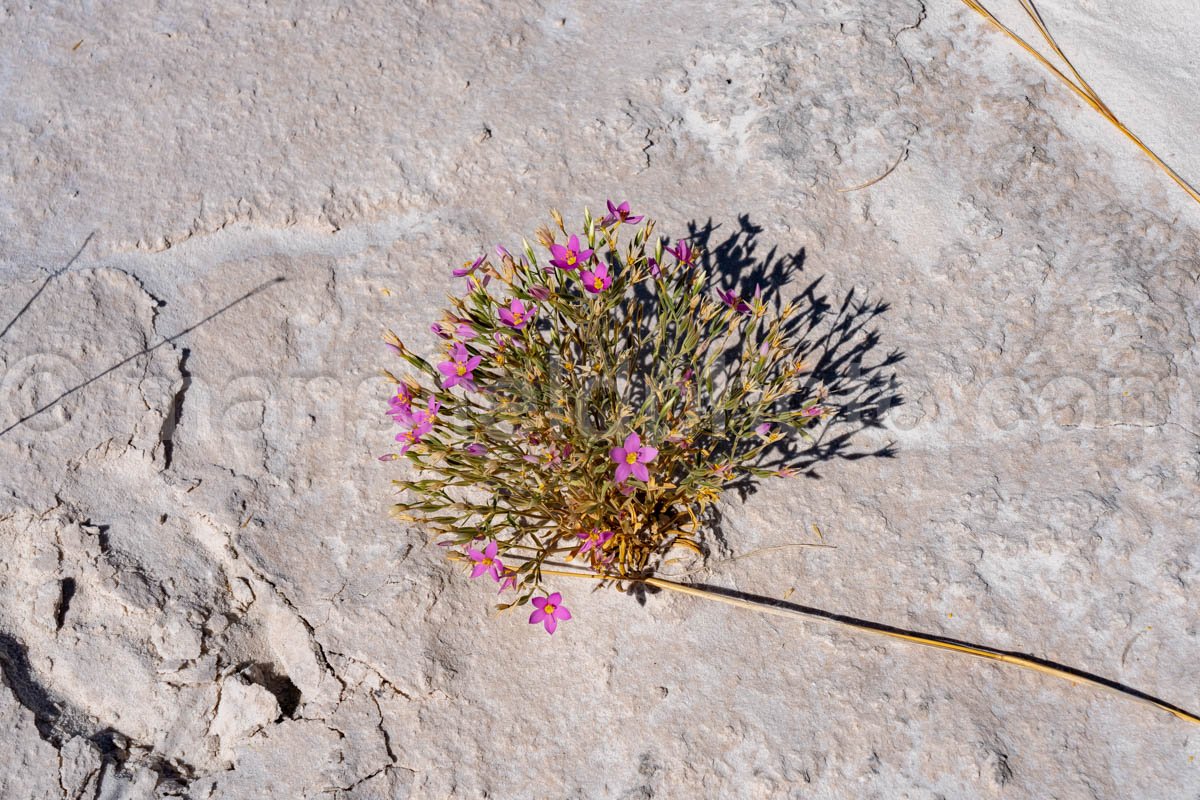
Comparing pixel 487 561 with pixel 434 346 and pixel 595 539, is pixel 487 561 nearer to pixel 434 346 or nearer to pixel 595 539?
pixel 595 539

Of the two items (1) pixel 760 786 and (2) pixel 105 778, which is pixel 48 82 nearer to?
(2) pixel 105 778

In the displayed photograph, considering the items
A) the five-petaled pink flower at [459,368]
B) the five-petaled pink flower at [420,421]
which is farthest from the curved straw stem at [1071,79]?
the five-petaled pink flower at [420,421]

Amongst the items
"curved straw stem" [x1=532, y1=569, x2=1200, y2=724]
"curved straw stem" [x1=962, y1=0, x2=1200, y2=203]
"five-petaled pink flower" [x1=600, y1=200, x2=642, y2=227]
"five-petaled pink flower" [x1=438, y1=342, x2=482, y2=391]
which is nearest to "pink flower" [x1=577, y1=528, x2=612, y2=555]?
"curved straw stem" [x1=532, y1=569, x2=1200, y2=724]

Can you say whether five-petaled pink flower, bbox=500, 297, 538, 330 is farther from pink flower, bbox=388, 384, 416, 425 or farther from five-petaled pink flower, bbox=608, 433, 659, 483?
five-petaled pink flower, bbox=608, 433, 659, 483

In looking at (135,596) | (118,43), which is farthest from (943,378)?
(118,43)

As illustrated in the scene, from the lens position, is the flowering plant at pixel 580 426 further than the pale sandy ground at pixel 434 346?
No

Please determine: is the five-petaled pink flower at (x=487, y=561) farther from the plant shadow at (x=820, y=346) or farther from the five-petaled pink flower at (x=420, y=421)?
the plant shadow at (x=820, y=346)
